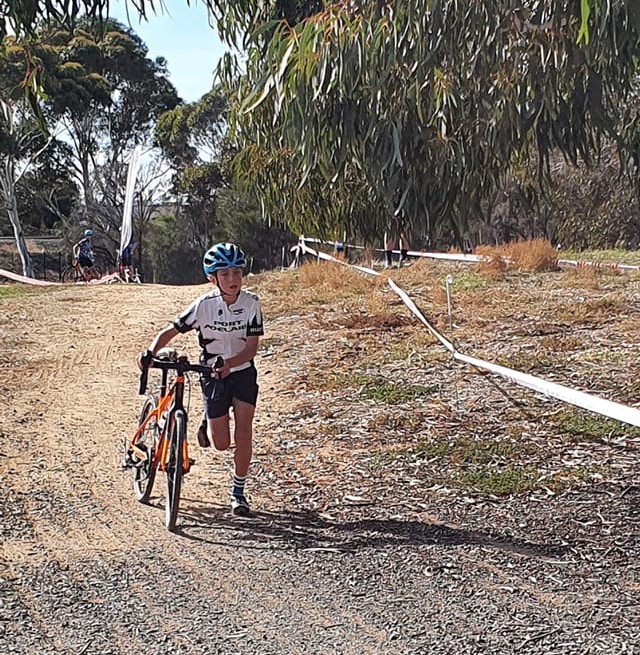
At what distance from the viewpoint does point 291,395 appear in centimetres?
955

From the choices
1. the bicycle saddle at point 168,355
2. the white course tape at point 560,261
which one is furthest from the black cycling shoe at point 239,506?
the white course tape at point 560,261

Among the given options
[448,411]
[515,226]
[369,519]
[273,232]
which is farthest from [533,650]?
[273,232]

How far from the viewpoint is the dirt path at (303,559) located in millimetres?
4359

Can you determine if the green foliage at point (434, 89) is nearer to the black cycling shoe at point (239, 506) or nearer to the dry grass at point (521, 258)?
the black cycling shoe at point (239, 506)

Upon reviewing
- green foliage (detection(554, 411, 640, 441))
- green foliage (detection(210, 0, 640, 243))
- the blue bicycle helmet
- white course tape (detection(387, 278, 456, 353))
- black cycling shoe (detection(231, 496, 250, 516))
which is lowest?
black cycling shoe (detection(231, 496, 250, 516))

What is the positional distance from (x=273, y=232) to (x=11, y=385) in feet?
99.5

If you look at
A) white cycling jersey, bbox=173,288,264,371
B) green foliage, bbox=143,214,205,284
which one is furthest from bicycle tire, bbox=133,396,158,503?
green foliage, bbox=143,214,205,284

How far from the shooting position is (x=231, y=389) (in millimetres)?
6047

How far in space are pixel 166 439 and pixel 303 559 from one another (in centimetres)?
126

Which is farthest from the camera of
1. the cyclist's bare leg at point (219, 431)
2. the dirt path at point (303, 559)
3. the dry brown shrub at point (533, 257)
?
the dry brown shrub at point (533, 257)

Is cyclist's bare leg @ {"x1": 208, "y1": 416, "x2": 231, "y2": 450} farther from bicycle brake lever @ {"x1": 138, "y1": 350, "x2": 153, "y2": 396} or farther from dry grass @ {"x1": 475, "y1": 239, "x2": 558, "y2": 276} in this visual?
dry grass @ {"x1": 475, "y1": 239, "x2": 558, "y2": 276}

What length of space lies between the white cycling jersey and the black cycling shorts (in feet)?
0.19

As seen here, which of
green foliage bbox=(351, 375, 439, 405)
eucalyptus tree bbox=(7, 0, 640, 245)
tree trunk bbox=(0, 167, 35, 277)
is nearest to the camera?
eucalyptus tree bbox=(7, 0, 640, 245)

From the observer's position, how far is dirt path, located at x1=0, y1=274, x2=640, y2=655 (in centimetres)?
436
